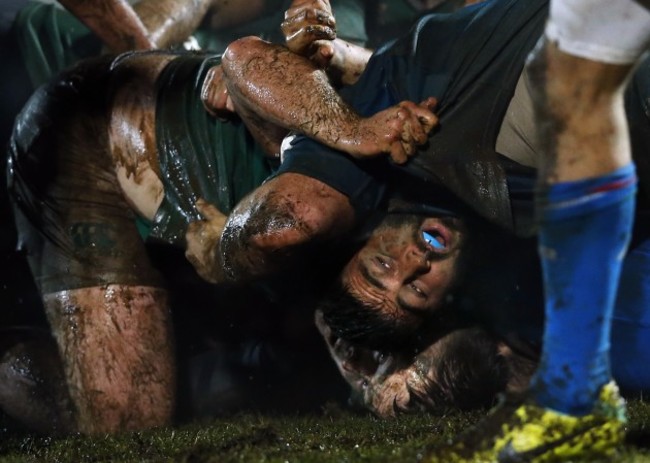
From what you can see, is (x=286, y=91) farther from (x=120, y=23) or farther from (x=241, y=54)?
(x=120, y=23)

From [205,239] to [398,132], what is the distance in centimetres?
73

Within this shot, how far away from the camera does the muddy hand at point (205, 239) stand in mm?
2807

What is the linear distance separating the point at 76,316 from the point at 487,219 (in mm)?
1280

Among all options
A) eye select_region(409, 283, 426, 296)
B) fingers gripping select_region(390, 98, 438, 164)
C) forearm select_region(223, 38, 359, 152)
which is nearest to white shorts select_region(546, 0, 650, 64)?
fingers gripping select_region(390, 98, 438, 164)

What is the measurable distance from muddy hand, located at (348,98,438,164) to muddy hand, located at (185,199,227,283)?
59cm

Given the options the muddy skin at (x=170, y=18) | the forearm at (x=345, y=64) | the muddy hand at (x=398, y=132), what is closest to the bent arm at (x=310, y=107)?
the muddy hand at (x=398, y=132)

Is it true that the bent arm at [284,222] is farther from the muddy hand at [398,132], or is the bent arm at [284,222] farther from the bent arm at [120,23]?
the bent arm at [120,23]

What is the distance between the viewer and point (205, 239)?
9.33 ft

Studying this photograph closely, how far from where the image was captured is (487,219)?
2467mm

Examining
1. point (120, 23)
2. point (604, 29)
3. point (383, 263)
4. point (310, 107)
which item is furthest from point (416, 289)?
point (120, 23)

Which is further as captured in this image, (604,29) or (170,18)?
(170,18)

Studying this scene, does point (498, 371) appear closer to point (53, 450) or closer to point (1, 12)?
point (53, 450)

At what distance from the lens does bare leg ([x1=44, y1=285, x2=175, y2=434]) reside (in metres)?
2.94

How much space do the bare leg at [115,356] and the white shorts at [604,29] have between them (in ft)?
5.95
